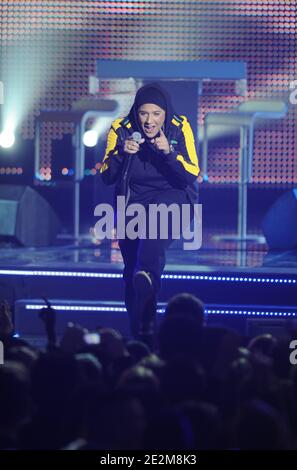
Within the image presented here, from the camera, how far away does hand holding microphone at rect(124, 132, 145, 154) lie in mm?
4320

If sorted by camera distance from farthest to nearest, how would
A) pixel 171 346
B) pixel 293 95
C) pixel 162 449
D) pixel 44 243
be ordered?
pixel 293 95 → pixel 44 243 → pixel 171 346 → pixel 162 449

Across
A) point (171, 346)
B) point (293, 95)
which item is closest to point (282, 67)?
point (293, 95)

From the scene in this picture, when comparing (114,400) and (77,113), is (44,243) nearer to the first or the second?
(77,113)

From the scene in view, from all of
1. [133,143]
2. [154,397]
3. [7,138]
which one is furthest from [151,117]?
[7,138]

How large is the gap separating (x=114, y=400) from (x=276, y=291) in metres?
3.29

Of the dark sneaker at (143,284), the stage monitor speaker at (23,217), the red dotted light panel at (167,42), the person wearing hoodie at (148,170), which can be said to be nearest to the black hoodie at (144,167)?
the person wearing hoodie at (148,170)

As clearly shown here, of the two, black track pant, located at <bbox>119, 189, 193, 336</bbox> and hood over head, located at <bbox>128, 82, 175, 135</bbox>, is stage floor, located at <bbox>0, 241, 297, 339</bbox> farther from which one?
hood over head, located at <bbox>128, 82, 175, 135</bbox>

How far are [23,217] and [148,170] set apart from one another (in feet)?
11.3

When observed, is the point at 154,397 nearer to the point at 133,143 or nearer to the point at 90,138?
the point at 133,143

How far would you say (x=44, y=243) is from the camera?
26.7 feet

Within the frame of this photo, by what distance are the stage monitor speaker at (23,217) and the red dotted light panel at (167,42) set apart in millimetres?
1907

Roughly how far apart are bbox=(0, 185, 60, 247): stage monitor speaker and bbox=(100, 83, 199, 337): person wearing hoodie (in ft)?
10.7

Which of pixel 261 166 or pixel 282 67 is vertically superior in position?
pixel 282 67

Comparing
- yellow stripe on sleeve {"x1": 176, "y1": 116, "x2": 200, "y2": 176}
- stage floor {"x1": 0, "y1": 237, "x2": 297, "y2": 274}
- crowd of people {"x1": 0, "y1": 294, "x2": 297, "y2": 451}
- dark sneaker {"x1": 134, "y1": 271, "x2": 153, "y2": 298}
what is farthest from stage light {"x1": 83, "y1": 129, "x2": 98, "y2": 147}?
crowd of people {"x1": 0, "y1": 294, "x2": 297, "y2": 451}
